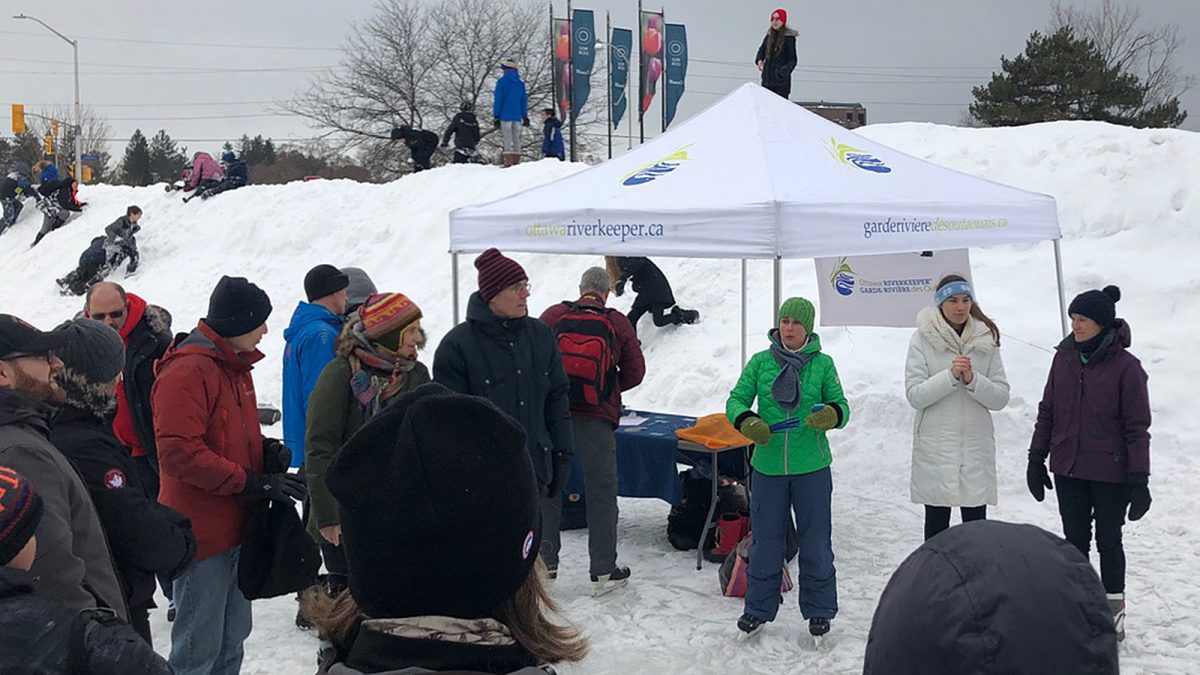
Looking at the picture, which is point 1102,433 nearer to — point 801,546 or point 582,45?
point 801,546

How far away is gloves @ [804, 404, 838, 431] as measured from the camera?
4.73 meters

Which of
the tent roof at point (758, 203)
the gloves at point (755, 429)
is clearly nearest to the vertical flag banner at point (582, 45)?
the tent roof at point (758, 203)

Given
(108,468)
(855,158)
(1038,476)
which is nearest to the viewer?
(108,468)

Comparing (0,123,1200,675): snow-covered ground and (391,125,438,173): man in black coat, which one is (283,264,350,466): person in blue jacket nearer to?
(0,123,1200,675): snow-covered ground

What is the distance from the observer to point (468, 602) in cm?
143

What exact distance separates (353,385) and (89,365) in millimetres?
1351

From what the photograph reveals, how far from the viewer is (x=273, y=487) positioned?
3.66 meters

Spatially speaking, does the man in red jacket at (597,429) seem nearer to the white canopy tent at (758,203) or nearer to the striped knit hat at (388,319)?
the white canopy tent at (758,203)

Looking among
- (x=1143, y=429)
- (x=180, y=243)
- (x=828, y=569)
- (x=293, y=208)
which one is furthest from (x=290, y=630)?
(x=180, y=243)

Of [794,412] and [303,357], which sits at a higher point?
[303,357]

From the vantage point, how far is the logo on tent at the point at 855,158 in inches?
249

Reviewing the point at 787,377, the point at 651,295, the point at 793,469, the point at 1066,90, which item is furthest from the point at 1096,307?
the point at 1066,90

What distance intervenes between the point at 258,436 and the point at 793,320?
2666 millimetres

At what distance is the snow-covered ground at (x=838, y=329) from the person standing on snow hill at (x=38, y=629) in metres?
3.05
